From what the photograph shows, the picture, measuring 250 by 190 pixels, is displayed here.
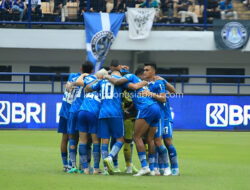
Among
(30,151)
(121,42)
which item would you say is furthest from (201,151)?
(121,42)

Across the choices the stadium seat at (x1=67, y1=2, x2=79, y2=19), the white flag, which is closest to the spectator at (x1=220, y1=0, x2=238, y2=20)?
the white flag

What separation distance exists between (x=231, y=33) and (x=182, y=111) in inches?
221

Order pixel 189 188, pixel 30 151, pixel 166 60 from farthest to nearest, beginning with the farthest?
pixel 166 60 < pixel 30 151 < pixel 189 188

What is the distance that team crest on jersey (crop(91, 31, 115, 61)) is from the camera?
27.9 meters

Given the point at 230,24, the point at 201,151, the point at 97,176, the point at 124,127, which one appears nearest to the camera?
the point at 97,176

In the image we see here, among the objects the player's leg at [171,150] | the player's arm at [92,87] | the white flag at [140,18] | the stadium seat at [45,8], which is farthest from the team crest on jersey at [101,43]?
the player's leg at [171,150]

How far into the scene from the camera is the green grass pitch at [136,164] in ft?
31.1

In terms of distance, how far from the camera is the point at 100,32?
27.9 metres

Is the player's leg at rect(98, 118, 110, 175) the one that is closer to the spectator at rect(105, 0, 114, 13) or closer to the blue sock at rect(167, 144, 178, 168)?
the blue sock at rect(167, 144, 178, 168)

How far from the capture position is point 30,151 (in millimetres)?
15594

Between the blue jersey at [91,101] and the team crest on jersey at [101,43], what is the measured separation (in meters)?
16.6

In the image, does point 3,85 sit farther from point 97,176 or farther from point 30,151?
point 97,176

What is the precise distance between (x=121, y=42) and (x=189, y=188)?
1986 centimetres

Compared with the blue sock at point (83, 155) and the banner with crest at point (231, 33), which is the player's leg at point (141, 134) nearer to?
the blue sock at point (83, 155)
